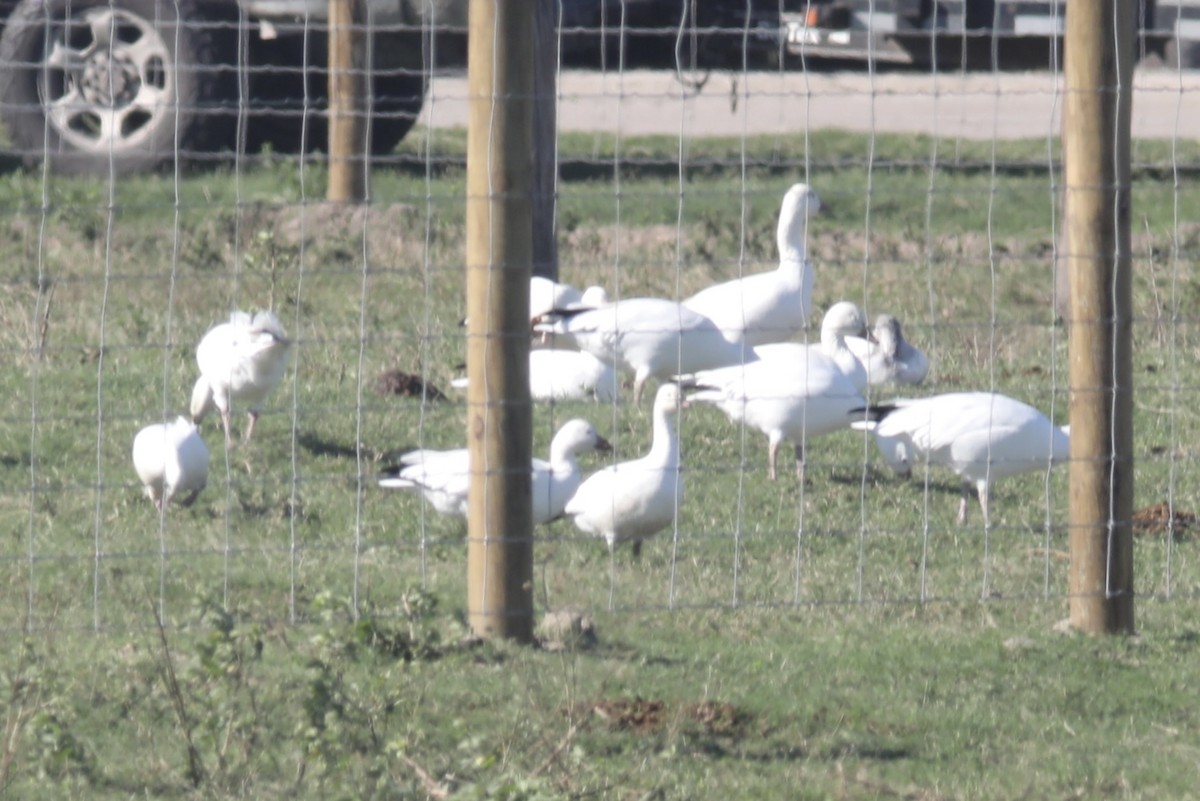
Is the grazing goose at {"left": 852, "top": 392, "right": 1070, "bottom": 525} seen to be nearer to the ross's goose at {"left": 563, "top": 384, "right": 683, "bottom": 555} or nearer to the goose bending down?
the ross's goose at {"left": 563, "top": 384, "right": 683, "bottom": 555}

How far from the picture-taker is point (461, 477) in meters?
6.80

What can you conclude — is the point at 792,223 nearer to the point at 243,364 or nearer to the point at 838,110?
the point at 243,364

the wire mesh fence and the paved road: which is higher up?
the paved road

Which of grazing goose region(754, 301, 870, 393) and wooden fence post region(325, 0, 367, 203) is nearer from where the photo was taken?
grazing goose region(754, 301, 870, 393)

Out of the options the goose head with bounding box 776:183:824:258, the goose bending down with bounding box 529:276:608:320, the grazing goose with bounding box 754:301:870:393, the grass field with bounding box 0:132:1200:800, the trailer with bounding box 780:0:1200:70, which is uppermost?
the trailer with bounding box 780:0:1200:70

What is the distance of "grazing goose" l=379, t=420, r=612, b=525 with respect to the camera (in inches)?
268

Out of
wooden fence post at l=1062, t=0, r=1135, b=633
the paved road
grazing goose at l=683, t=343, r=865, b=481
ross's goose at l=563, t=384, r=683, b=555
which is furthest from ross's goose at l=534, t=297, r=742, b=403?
the paved road

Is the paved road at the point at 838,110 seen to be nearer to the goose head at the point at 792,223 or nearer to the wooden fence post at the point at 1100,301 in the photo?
the goose head at the point at 792,223

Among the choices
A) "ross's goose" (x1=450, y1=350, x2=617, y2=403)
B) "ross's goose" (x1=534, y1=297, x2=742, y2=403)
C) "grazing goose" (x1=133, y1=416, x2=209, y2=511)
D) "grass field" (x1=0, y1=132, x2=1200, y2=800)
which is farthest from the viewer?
"ross's goose" (x1=450, y1=350, x2=617, y2=403)

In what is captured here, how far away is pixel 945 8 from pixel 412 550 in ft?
36.0

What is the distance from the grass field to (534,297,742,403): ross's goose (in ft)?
0.87

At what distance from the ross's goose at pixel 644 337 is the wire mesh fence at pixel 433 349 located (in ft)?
0.71

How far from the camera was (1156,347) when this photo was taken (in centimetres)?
1029

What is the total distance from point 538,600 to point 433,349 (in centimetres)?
405
